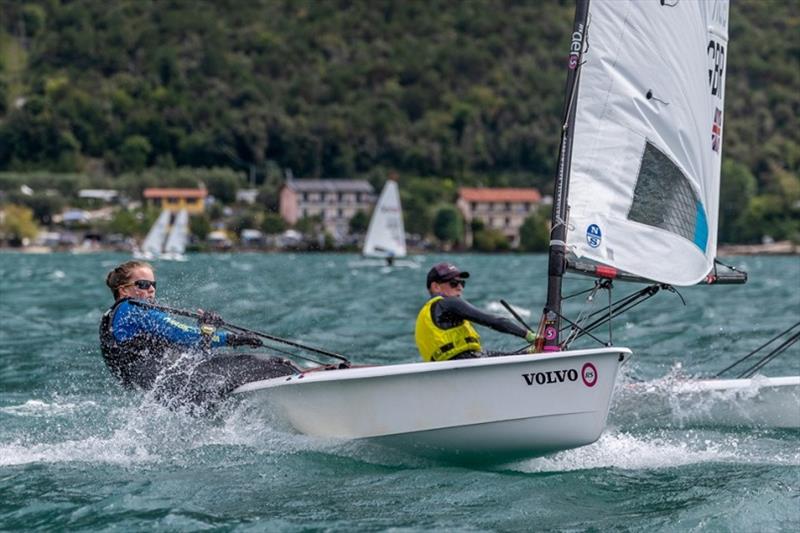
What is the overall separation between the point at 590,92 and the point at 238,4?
176627 mm

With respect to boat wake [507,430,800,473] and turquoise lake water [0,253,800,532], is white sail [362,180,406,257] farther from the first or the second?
boat wake [507,430,800,473]

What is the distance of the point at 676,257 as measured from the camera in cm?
845

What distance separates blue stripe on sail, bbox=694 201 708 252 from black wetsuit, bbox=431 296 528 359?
172cm

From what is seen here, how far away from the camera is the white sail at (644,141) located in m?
8.11

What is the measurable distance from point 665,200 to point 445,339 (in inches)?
69.0

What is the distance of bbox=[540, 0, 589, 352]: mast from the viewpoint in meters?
7.69

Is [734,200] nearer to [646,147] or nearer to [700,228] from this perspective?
[700,228]

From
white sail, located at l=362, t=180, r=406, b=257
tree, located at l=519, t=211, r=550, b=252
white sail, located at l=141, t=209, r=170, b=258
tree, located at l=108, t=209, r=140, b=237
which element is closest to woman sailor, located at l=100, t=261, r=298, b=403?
white sail, located at l=362, t=180, r=406, b=257

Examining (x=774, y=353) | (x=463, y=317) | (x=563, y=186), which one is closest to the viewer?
(x=463, y=317)

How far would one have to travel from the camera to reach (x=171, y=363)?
26.8 ft

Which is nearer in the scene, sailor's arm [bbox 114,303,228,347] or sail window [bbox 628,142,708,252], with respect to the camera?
sailor's arm [bbox 114,303,228,347]

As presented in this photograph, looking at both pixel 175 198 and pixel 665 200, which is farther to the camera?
pixel 175 198

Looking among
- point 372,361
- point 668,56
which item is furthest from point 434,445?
point 372,361

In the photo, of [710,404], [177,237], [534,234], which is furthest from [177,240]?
[710,404]
